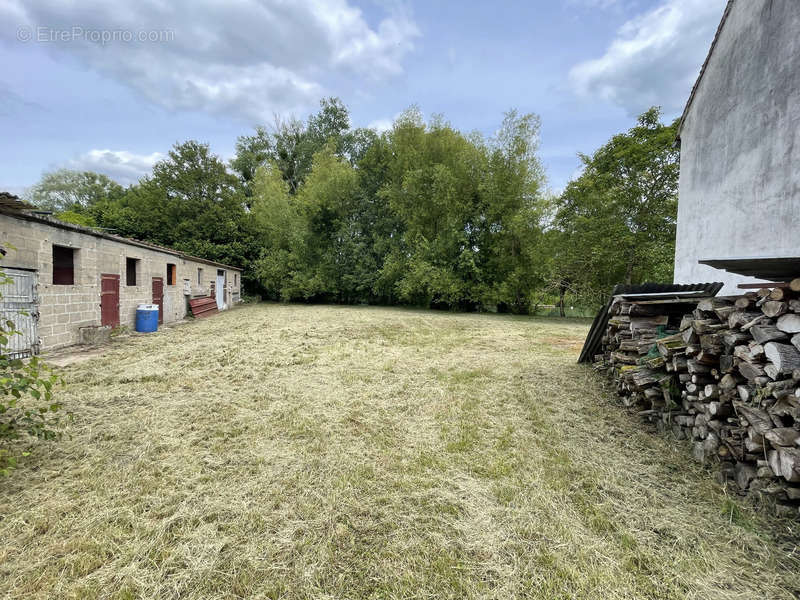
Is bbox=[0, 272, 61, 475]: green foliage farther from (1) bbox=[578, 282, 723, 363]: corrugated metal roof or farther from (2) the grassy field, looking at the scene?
(1) bbox=[578, 282, 723, 363]: corrugated metal roof

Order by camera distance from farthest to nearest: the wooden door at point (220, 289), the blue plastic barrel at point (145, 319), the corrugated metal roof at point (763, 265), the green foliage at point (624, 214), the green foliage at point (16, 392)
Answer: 1. the wooden door at point (220, 289)
2. the green foliage at point (624, 214)
3. the blue plastic barrel at point (145, 319)
4. the green foliage at point (16, 392)
5. the corrugated metal roof at point (763, 265)

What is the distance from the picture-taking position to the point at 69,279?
296 inches

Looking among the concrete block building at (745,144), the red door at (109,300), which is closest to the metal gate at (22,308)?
the red door at (109,300)

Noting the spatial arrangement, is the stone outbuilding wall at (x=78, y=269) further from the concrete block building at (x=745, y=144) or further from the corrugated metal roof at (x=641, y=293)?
the concrete block building at (x=745, y=144)

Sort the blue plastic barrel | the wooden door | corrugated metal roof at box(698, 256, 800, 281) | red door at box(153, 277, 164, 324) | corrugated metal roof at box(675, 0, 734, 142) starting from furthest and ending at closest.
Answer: the wooden door, red door at box(153, 277, 164, 324), the blue plastic barrel, corrugated metal roof at box(675, 0, 734, 142), corrugated metal roof at box(698, 256, 800, 281)

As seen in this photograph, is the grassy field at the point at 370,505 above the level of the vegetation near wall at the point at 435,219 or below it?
below

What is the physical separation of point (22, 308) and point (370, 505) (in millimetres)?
7873

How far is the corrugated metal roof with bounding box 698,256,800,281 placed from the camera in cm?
184

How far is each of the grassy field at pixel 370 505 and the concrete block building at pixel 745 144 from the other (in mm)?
2712

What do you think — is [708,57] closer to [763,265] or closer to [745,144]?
[745,144]

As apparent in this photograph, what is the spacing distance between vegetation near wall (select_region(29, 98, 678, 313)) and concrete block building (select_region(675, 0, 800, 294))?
7119mm

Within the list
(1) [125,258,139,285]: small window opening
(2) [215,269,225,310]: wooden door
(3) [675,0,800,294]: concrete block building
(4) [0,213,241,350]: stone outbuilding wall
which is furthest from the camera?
(2) [215,269,225,310]: wooden door

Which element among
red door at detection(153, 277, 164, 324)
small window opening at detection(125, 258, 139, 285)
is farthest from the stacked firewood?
red door at detection(153, 277, 164, 324)

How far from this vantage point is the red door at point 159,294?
10369 mm
